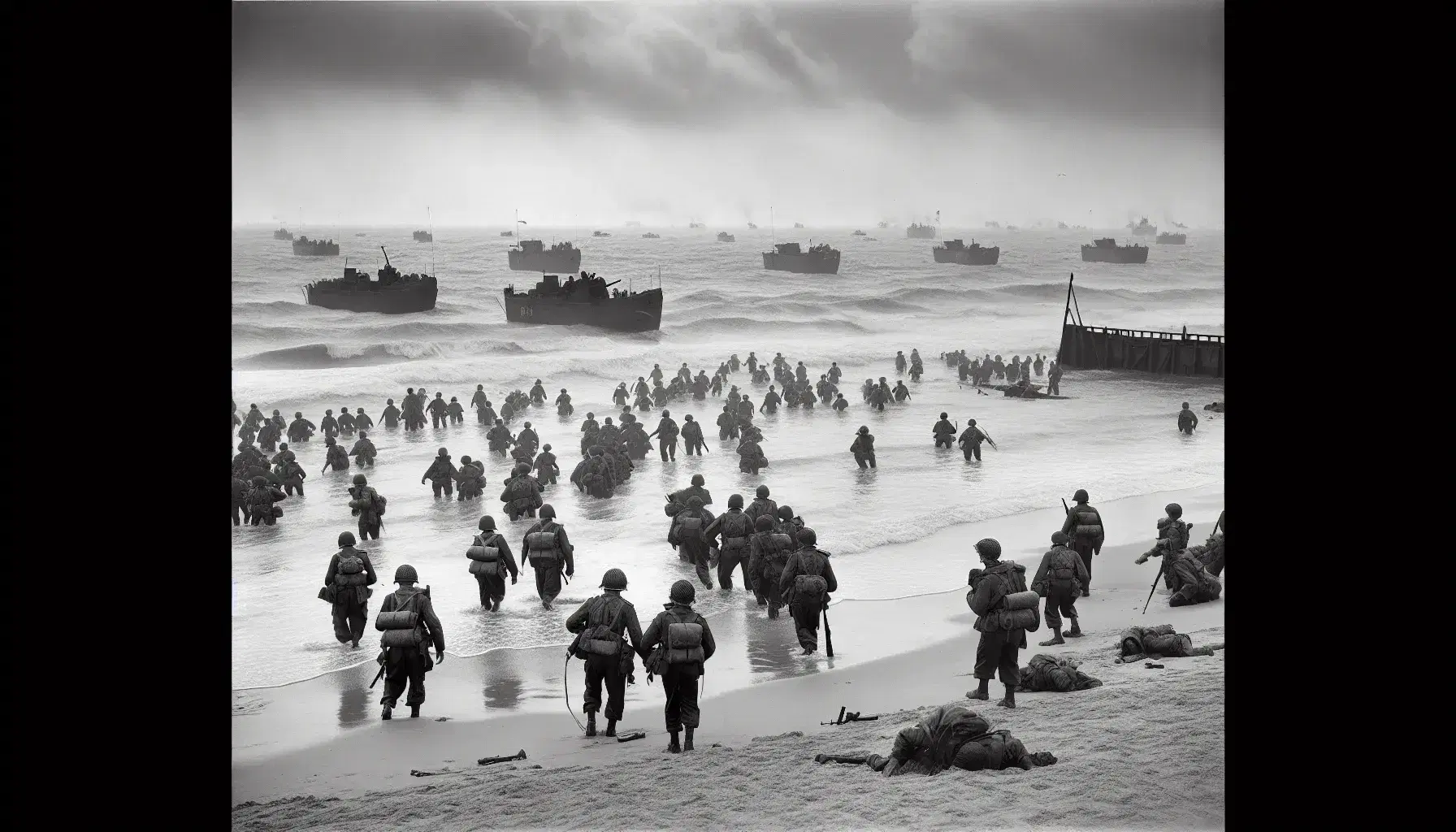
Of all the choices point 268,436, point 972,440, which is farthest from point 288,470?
point 972,440

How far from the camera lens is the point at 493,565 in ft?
41.3

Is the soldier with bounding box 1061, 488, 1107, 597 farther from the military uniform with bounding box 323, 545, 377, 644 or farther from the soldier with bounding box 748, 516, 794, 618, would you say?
the military uniform with bounding box 323, 545, 377, 644

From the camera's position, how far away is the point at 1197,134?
16734mm

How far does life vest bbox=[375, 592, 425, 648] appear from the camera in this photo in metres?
10.6

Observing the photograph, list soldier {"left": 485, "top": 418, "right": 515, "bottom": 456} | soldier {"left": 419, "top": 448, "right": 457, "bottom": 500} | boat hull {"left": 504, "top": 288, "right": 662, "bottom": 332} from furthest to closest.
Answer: boat hull {"left": 504, "top": 288, "right": 662, "bottom": 332}, soldier {"left": 485, "top": 418, "right": 515, "bottom": 456}, soldier {"left": 419, "top": 448, "right": 457, "bottom": 500}

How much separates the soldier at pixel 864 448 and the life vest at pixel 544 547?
482cm

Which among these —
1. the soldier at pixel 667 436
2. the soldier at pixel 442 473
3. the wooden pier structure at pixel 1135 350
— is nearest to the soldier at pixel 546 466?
the soldier at pixel 442 473

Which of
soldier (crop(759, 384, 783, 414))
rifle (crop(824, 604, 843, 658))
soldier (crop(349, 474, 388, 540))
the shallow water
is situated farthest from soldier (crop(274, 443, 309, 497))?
rifle (crop(824, 604, 843, 658))

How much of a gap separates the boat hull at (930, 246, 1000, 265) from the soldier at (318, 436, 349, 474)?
8074mm

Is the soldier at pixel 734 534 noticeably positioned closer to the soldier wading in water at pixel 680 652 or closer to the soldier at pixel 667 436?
the soldier wading in water at pixel 680 652

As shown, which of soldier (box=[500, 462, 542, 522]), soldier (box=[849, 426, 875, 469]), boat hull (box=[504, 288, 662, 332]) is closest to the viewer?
soldier (box=[500, 462, 542, 522])
